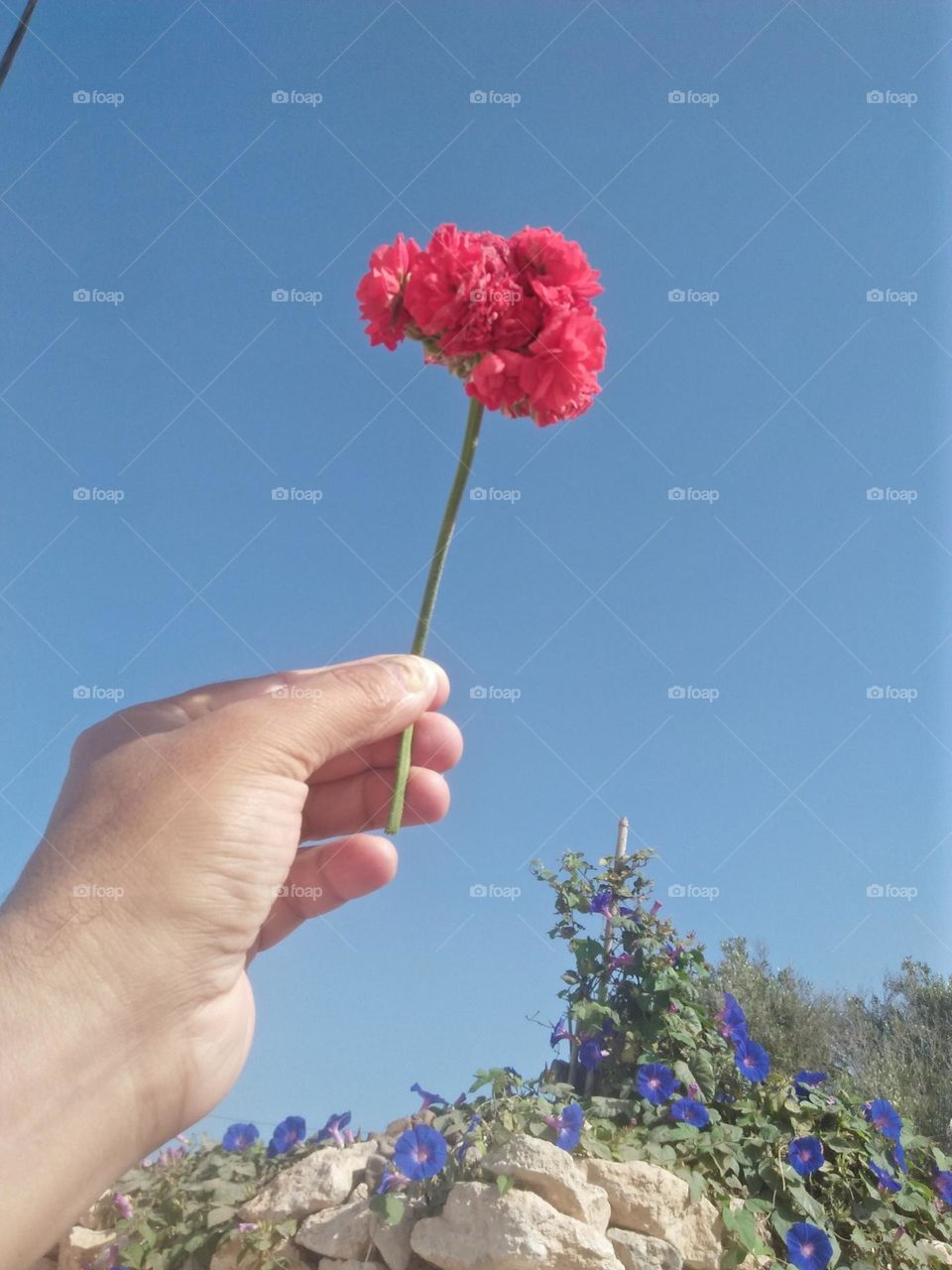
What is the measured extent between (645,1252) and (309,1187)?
113 centimetres

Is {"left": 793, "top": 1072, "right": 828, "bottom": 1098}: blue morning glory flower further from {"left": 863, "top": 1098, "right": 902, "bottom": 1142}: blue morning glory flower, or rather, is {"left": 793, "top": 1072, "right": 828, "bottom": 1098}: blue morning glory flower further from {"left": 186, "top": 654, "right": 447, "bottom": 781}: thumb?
{"left": 186, "top": 654, "right": 447, "bottom": 781}: thumb

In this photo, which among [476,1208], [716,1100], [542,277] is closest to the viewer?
[542,277]

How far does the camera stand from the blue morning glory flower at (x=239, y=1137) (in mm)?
3629

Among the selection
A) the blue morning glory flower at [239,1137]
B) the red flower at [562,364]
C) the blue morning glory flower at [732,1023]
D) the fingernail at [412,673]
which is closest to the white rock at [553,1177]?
the blue morning glory flower at [732,1023]

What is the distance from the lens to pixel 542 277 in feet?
6.65

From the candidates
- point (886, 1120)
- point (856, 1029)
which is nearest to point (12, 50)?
point (886, 1120)

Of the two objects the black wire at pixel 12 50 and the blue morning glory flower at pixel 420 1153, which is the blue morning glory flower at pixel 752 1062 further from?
A: the black wire at pixel 12 50

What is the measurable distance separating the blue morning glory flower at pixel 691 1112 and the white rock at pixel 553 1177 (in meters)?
0.46

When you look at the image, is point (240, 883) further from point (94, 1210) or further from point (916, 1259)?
point (916, 1259)

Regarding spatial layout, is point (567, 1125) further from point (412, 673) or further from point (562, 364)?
point (562, 364)

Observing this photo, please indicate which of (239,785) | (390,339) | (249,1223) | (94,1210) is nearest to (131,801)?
(239,785)

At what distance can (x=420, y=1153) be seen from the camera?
304cm

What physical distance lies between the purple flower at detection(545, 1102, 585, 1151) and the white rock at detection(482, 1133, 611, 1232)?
71mm

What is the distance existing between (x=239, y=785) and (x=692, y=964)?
2.41 m
